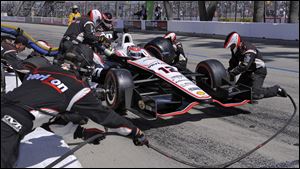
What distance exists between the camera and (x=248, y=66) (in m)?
6.43

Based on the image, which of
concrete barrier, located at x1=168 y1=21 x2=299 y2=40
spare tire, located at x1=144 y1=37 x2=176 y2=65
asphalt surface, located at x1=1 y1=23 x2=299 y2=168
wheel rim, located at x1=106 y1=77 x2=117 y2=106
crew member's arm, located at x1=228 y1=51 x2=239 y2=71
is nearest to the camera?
asphalt surface, located at x1=1 y1=23 x2=299 y2=168

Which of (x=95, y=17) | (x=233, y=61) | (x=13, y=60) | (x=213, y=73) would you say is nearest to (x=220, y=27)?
(x=95, y=17)

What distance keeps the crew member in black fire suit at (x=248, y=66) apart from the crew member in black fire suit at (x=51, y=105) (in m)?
3.37

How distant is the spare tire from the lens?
8.09 m

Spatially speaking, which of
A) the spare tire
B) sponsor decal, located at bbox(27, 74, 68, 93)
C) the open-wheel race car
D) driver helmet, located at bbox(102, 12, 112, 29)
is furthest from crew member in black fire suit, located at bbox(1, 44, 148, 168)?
driver helmet, located at bbox(102, 12, 112, 29)

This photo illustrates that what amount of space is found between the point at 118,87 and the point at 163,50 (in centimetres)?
258

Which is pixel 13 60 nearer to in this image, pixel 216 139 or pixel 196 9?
pixel 216 139

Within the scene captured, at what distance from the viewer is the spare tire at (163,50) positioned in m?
8.09

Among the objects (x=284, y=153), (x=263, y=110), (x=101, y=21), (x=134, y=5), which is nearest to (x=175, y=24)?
(x=134, y=5)

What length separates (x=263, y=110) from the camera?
6.47 metres

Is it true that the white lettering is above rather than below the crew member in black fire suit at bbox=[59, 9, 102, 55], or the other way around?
below

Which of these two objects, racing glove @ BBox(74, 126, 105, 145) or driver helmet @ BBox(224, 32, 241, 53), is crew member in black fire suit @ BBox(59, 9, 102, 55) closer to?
driver helmet @ BBox(224, 32, 241, 53)

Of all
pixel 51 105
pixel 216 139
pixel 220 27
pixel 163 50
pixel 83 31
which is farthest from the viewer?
pixel 220 27

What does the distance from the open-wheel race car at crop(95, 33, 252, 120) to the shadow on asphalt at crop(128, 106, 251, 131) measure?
174mm
